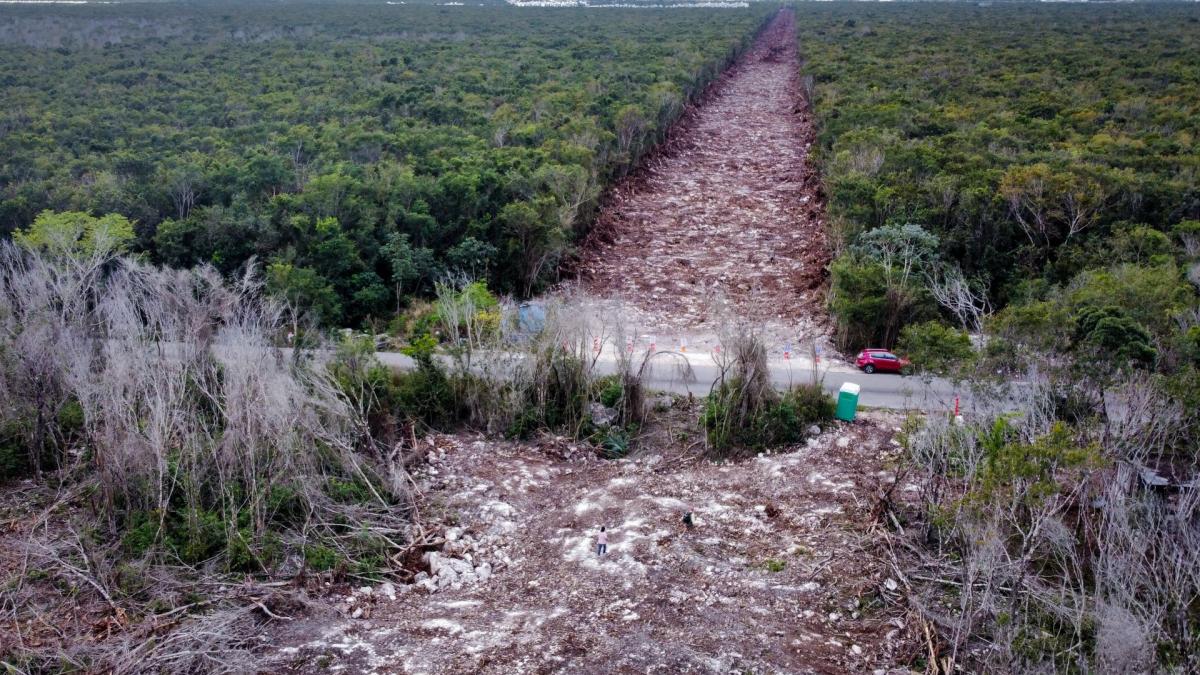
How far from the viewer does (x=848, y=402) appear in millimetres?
18875

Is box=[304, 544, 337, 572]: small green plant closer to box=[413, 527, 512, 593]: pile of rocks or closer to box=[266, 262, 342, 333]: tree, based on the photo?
box=[413, 527, 512, 593]: pile of rocks

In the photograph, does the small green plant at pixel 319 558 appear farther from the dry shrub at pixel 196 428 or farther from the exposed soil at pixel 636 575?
the exposed soil at pixel 636 575

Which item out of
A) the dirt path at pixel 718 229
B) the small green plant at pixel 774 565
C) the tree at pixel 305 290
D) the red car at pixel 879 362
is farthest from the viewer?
the dirt path at pixel 718 229

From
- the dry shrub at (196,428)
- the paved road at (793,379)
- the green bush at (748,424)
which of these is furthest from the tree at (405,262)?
the green bush at (748,424)

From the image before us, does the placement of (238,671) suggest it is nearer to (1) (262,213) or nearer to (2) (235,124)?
(1) (262,213)

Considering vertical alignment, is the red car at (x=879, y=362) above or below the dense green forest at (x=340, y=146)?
below

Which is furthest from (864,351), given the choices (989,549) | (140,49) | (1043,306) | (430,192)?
(140,49)

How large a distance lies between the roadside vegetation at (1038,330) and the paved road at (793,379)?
1363 millimetres

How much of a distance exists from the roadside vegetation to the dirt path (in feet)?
6.33

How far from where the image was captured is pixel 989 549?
37.1 ft

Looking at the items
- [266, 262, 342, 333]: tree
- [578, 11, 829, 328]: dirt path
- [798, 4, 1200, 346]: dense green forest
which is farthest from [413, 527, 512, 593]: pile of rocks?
[798, 4, 1200, 346]: dense green forest

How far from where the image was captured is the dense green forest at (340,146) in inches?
1039

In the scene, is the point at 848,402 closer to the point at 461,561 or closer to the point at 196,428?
the point at 461,561

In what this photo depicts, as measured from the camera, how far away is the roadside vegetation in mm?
11047
